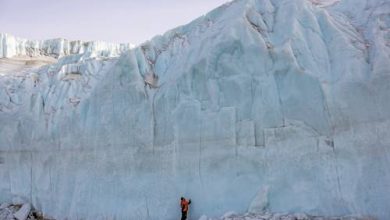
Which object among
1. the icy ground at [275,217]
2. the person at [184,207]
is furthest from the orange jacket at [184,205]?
the icy ground at [275,217]

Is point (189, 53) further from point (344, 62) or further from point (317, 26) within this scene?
point (344, 62)

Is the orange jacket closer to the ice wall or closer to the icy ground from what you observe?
the icy ground

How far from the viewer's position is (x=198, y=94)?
446 inches

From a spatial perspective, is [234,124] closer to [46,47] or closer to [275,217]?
[275,217]

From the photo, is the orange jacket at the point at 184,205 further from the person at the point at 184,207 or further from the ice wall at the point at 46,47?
the ice wall at the point at 46,47

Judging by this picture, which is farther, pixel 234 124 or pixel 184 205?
pixel 234 124

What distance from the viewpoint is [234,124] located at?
1041 cm

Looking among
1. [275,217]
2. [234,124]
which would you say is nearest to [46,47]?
[234,124]

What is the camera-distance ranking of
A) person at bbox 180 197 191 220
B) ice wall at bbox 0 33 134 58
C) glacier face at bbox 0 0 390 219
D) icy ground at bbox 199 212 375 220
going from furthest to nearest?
A: ice wall at bbox 0 33 134 58, person at bbox 180 197 191 220, glacier face at bbox 0 0 390 219, icy ground at bbox 199 212 375 220

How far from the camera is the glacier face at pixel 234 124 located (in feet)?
29.2

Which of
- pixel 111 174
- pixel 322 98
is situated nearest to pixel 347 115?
pixel 322 98

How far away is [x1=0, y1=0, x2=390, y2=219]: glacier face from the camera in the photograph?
29.2ft

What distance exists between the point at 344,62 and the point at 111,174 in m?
7.19

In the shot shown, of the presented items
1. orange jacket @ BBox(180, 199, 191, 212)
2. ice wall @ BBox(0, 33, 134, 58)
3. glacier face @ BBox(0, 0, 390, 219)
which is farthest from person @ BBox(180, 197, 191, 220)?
ice wall @ BBox(0, 33, 134, 58)
